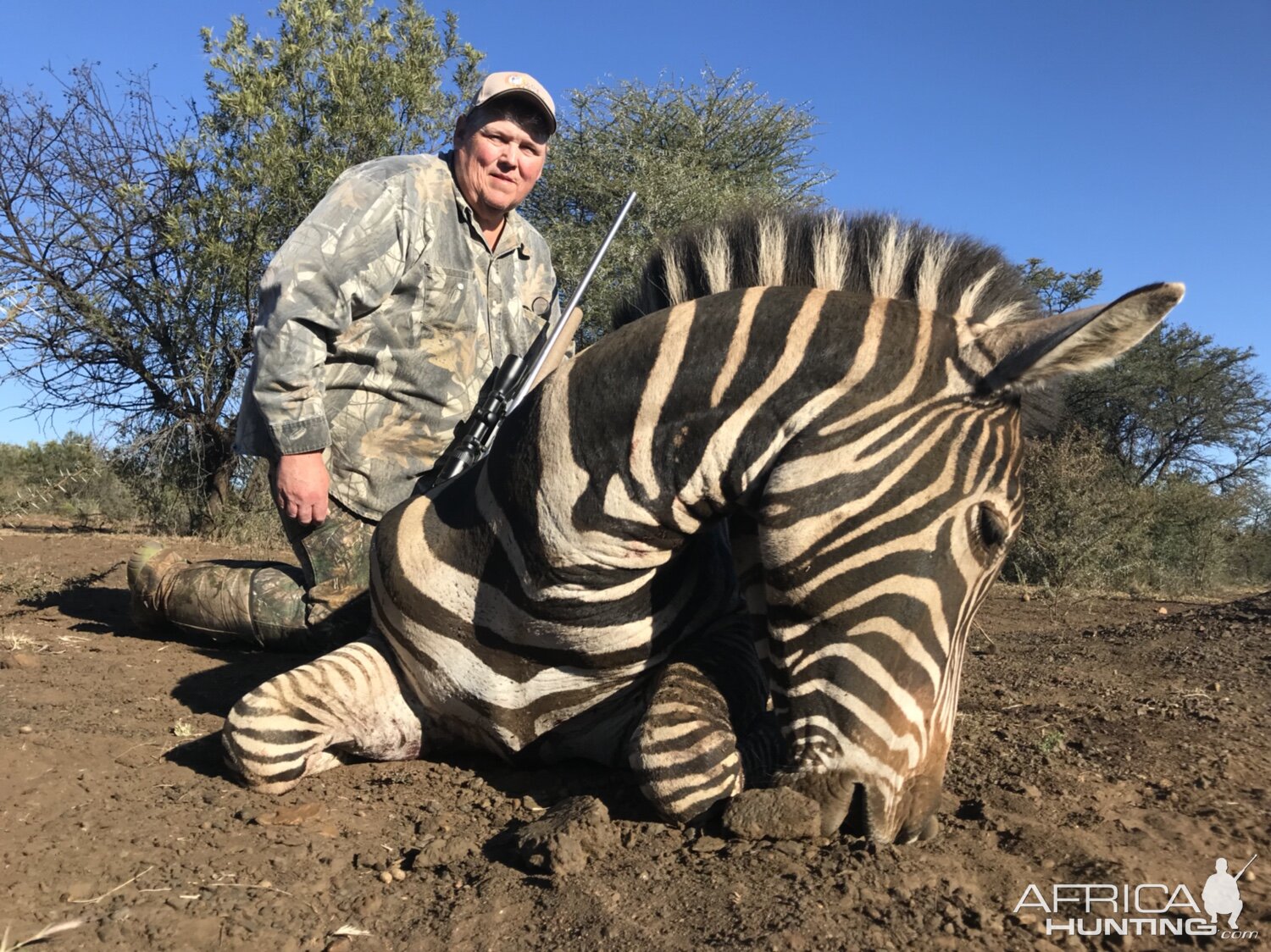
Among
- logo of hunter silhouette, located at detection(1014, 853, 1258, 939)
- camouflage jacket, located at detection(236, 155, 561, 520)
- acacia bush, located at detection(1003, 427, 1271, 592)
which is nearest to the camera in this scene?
logo of hunter silhouette, located at detection(1014, 853, 1258, 939)

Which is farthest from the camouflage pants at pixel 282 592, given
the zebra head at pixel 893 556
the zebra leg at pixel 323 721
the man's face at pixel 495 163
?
the zebra head at pixel 893 556

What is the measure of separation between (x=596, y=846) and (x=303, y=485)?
6.52 feet

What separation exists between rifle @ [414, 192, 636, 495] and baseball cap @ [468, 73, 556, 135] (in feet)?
1.94

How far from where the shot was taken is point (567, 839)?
6.59 ft

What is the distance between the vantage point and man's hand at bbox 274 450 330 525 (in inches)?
134

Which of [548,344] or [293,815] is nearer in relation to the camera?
[293,815]

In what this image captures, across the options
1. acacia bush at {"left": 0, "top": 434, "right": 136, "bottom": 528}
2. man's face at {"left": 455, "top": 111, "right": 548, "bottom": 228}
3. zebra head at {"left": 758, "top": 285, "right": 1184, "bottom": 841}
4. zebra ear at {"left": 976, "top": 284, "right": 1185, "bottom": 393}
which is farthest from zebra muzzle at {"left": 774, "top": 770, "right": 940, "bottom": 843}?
acacia bush at {"left": 0, "top": 434, "right": 136, "bottom": 528}

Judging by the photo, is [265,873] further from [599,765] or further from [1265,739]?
[1265,739]

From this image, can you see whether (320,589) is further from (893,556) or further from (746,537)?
(893,556)

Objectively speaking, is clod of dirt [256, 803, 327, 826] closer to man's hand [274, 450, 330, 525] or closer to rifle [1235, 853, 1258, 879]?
man's hand [274, 450, 330, 525]

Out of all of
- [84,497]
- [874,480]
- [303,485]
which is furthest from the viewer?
[84,497]

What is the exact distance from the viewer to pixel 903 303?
219cm

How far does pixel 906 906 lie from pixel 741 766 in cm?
56

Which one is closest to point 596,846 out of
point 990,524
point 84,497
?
point 990,524
